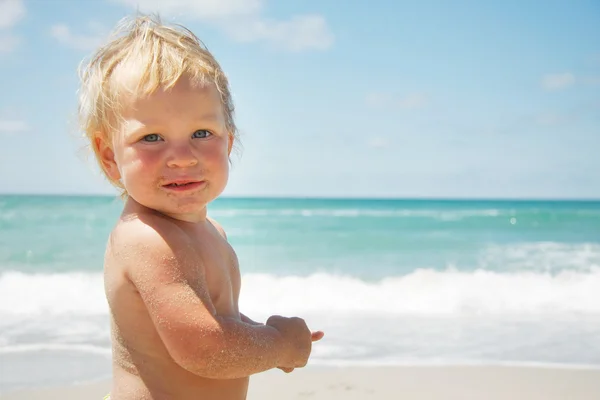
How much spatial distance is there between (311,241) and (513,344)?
10471 mm

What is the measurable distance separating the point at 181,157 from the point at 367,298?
6412 mm

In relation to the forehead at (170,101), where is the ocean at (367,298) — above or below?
below

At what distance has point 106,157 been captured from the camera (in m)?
1.78

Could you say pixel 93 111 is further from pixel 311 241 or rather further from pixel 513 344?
pixel 311 241

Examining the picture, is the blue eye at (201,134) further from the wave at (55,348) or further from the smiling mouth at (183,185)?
the wave at (55,348)

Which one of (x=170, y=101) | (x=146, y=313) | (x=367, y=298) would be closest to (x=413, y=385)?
(x=146, y=313)

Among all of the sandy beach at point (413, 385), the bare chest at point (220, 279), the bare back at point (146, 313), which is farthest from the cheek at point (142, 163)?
the sandy beach at point (413, 385)

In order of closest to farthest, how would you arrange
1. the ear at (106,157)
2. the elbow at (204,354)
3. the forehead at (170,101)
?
the elbow at (204,354) < the forehead at (170,101) < the ear at (106,157)

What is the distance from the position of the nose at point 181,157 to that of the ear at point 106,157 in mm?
217

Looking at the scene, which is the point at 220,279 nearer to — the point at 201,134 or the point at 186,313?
the point at 186,313

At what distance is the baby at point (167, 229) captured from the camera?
1.53 m

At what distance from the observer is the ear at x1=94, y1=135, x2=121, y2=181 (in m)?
1.76

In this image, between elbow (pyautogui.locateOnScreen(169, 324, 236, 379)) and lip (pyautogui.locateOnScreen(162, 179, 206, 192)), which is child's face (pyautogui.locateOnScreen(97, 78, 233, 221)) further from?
elbow (pyautogui.locateOnScreen(169, 324, 236, 379))

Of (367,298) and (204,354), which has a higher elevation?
(204,354)
